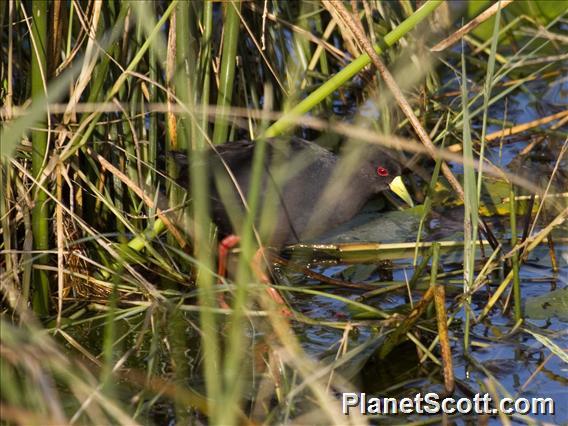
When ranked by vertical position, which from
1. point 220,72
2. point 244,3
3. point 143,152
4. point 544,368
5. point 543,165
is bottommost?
point 544,368

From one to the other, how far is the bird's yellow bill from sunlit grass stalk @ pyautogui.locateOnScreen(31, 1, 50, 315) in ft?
4.51

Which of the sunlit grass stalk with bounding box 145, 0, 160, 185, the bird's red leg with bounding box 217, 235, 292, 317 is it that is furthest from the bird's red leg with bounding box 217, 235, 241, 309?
the sunlit grass stalk with bounding box 145, 0, 160, 185

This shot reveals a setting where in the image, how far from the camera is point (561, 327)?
104 inches

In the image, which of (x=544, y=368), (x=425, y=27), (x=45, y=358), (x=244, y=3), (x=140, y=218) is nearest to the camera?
(x=45, y=358)

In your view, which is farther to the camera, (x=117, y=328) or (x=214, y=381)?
(x=117, y=328)

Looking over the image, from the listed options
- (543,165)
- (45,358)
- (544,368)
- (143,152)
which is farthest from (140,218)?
(543,165)

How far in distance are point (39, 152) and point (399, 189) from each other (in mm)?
1462

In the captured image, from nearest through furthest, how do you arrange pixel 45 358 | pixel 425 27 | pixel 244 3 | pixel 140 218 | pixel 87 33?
pixel 45 358
pixel 87 33
pixel 140 218
pixel 244 3
pixel 425 27

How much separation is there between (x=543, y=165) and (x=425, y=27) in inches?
31.3

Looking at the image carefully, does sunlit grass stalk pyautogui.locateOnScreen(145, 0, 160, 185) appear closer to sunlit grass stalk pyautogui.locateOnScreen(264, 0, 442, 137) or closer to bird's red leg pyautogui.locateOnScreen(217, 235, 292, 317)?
bird's red leg pyautogui.locateOnScreen(217, 235, 292, 317)

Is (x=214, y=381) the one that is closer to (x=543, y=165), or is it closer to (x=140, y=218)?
(x=140, y=218)

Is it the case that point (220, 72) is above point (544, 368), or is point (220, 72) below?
above

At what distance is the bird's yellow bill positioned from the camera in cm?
350

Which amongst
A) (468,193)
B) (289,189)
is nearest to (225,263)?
(289,189)
